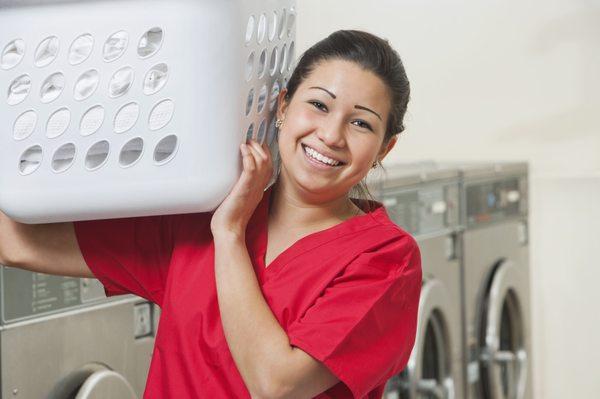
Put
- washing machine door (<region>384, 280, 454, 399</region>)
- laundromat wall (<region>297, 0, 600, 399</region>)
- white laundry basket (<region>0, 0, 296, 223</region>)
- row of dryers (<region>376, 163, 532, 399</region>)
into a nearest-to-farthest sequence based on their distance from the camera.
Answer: white laundry basket (<region>0, 0, 296, 223</region>), washing machine door (<region>384, 280, 454, 399</region>), row of dryers (<region>376, 163, 532, 399</region>), laundromat wall (<region>297, 0, 600, 399</region>)

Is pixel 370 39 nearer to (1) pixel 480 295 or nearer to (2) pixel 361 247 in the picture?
(2) pixel 361 247

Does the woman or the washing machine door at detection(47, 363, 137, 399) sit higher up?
the woman

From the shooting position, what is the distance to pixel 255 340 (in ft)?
4.41

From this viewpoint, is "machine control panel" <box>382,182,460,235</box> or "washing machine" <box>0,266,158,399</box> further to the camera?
"machine control panel" <box>382,182,460,235</box>

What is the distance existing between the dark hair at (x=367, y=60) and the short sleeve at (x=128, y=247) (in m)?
0.29

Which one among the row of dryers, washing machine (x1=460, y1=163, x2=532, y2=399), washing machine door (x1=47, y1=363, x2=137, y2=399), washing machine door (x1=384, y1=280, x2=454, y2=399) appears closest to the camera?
washing machine door (x1=47, y1=363, x2=137, y2=399)

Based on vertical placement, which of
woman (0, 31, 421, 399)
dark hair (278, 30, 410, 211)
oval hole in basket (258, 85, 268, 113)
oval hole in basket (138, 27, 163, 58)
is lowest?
woman (0, 31, 421, 399)

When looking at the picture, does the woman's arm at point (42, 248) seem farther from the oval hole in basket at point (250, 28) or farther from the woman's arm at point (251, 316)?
the oval hole in basket at point (250, 28)

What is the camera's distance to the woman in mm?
1368

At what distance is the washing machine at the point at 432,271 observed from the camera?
315 cm

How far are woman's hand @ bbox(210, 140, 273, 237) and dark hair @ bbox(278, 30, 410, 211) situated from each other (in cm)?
15

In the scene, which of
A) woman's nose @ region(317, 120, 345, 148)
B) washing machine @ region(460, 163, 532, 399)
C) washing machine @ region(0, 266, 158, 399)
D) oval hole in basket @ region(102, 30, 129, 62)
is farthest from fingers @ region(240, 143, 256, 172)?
washing machine @ region(460, 163, 532, 399)

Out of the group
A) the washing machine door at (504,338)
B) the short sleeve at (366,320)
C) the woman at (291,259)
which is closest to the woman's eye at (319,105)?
the woman at (291,259)

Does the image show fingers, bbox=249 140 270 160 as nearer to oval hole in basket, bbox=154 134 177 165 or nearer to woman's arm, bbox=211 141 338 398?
woman's arm, bbox=211 141 338 398
